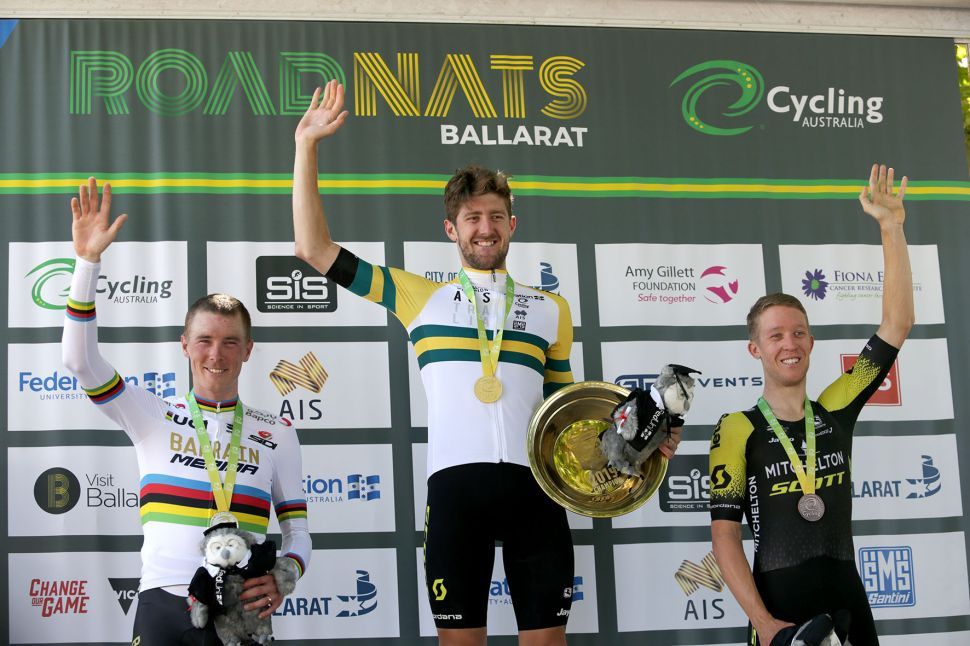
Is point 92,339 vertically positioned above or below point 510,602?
above

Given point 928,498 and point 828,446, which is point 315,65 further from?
point 928,498

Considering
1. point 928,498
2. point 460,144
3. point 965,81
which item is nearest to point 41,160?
point 460,144

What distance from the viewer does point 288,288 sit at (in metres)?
4.67

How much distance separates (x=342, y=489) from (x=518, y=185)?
5.27 ft

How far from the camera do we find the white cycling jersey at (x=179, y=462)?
2.86 meters

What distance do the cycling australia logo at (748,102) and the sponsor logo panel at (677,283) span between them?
64 centimetres

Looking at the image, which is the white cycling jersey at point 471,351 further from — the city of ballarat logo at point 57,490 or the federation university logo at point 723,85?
the federation university logo at point 723,85

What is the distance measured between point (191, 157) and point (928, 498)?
147 inches

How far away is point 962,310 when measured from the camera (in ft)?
16.7

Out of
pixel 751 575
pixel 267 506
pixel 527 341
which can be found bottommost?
pixel 751 575

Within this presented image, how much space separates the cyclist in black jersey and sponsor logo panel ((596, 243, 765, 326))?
1.48 m

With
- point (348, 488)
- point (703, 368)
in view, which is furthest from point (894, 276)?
point (348, 488)

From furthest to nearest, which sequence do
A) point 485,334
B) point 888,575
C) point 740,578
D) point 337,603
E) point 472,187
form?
1. point 888,575
2. point 337,603
3. point 472,187
4. point 485,334
5. point 740,578

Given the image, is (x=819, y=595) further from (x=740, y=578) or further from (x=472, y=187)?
(x=472, y=187)
